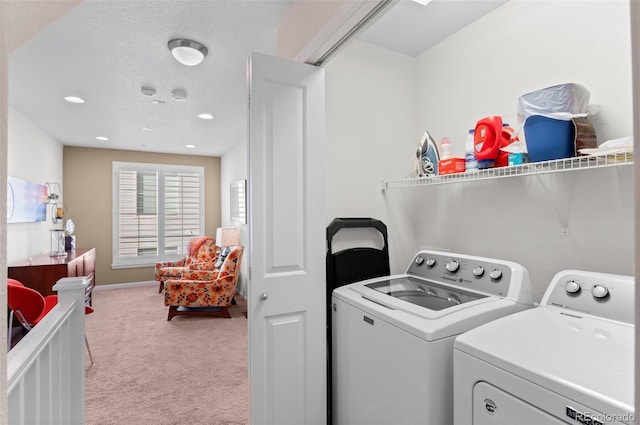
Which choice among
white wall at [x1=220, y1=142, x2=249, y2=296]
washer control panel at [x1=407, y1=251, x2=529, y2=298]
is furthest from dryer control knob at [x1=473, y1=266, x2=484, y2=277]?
white wall at [x1=220, y1=142, x2=249, y2=296]

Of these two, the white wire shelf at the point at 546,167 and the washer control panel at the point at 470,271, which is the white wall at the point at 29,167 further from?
the white wire shelf at the point at 546,167

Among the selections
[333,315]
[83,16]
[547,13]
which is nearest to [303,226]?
[333,315]

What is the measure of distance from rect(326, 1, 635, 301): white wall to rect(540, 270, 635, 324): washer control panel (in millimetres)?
164

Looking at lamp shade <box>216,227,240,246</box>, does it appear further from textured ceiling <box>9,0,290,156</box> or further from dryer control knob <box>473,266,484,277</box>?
dryer control knob <box>473,266,484,277</box>

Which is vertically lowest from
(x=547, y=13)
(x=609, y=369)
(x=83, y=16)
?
(x=609, y=369)

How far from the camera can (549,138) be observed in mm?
1267

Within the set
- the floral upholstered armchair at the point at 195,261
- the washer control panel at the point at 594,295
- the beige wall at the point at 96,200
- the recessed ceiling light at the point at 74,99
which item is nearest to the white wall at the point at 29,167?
the beige wall at the point at 96,200

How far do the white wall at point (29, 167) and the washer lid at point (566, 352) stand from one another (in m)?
4.10

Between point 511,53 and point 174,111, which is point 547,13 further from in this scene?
point 174,111

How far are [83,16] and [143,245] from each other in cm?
476

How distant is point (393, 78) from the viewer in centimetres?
214

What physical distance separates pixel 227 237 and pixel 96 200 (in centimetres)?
246

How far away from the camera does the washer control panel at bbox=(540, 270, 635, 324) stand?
1.10m

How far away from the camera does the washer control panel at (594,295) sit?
110cm
